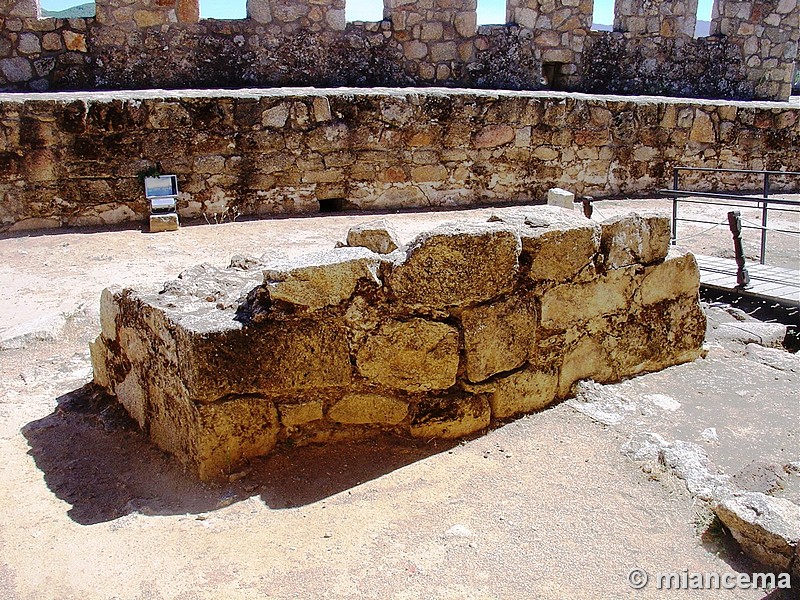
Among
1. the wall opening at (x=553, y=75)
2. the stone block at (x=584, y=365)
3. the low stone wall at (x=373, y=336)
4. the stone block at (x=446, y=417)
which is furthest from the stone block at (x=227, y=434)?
the wall opening at (x=553, y=75)

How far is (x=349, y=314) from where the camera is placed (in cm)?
315

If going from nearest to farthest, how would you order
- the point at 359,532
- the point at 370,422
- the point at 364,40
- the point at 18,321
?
the point at 359,532 < the point at 370,422 < the point at 18,321 < the point at 364,40

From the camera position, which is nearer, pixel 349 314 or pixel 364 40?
pixel 349 314

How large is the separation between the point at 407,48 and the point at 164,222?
4515 millimetres

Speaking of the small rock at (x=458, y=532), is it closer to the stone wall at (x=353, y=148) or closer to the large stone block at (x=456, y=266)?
the large stone block at (x=456, y=266)

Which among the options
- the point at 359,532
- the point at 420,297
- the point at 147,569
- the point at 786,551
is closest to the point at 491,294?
the point at 420,297

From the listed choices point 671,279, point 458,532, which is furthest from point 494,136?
point 458,532

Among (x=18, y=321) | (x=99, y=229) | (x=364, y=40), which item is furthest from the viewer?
(x=364, y=40)

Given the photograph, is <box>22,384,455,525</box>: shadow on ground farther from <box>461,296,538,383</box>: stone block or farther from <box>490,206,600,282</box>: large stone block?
<box>490,206,600,282</box>: large stone block

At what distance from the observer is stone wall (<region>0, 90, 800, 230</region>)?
24.0 ft

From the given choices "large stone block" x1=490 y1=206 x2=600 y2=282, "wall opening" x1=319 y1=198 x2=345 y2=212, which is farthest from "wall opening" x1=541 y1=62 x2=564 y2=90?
"large stone block" x1=490 y1=206 x2=600 y2=282

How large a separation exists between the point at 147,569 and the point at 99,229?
18.6ft

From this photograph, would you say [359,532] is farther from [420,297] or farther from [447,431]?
[420,297]

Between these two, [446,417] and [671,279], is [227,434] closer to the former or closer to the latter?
[446,417]
